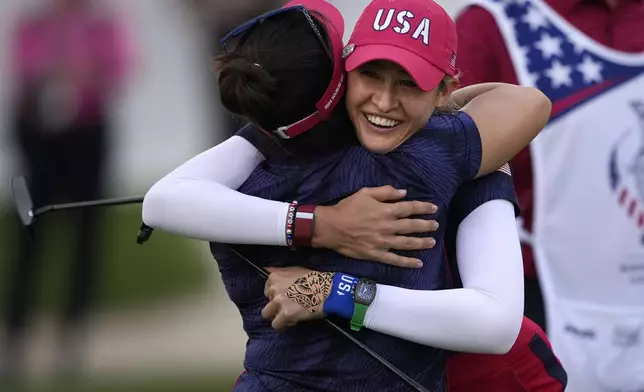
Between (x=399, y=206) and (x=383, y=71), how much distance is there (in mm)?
262

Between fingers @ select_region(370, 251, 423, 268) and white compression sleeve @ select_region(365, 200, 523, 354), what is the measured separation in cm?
6

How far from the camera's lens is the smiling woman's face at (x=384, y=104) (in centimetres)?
249

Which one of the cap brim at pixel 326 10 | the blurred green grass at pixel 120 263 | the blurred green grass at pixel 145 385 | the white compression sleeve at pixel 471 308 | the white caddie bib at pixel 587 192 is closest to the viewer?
the white compression sleeve at pixel 471 308

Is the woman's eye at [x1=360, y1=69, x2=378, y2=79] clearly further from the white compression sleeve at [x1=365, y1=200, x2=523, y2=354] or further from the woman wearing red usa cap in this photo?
the white compression sleeve at [x1=365, y1=200, x2=523, y2=354]

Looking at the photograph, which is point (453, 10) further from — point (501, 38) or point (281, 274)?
point (281, 274)

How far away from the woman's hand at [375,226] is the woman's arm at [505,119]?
172 mm

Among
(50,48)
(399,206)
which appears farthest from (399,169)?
(50,48)

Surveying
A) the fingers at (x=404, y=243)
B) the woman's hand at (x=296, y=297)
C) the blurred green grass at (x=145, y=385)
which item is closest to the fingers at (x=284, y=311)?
the woman's hand at (x=296, y=297)

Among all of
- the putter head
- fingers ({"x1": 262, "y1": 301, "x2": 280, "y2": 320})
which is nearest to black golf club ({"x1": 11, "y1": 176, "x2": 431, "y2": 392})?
the putter head

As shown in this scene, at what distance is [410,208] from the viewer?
2514 millimetres

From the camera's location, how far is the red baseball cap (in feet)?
8.06

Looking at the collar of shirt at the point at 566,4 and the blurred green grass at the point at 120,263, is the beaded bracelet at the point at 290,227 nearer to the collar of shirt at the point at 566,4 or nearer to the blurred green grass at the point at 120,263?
the collar of shirt at the point at 566,4

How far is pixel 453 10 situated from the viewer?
Result: 575cm

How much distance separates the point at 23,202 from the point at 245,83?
3.42 feet
